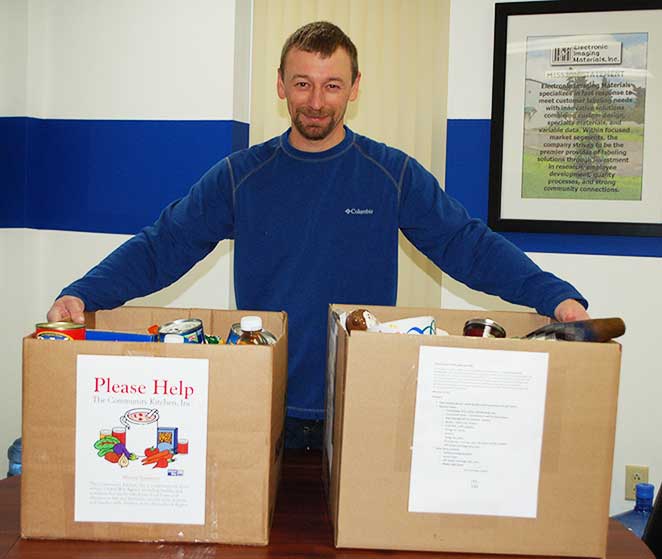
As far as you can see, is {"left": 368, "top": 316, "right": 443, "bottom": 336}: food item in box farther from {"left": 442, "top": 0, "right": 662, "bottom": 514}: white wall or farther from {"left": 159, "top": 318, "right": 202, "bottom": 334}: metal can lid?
{"left": 442, "top": 0, "right": 662, "bottom": 514}: white wall

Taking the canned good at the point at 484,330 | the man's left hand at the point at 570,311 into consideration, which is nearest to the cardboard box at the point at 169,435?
the canned good at the point at 484,330

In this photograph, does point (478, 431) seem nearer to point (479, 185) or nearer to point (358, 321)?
point (358, 321)

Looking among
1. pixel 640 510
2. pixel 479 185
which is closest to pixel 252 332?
pixel 479 185

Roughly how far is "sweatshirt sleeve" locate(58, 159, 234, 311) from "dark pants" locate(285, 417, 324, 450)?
1.33 feet

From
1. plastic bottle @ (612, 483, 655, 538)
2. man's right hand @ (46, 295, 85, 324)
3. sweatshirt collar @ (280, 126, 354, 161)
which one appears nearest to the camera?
man's right hand @ (46, 295, 85, 324)

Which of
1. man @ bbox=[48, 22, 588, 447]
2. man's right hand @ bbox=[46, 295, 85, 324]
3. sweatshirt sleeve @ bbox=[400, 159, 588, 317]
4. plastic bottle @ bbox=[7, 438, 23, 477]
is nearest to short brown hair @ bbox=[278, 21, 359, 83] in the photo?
man @ bbox=[48, 22, 588, 447]

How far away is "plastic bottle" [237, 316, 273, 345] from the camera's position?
1036 mm

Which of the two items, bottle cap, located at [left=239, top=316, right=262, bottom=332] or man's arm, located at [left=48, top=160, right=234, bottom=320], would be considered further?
man's arm, located at [left=48, top=160, right=234, bottom=320]

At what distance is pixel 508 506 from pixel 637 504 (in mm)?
2035

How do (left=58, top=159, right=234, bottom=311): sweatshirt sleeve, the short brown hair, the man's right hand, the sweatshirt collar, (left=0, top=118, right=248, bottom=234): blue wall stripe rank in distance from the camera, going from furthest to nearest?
(left=0, top=118, right=248, bottom=234): blue wall stripe → the sweatshirt collar → the short brown hair → (left=58, top=159, right=234, bottom=311): sweatshirt sleeve → the man's right hand

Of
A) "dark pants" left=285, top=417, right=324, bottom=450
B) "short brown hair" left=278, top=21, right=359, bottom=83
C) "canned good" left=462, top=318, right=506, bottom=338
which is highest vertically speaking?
"short brown hair" left=278, top=21, right=359, bottom=83

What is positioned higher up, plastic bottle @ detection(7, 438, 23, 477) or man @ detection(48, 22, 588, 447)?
man @ detection(48, 22, 588, 447)

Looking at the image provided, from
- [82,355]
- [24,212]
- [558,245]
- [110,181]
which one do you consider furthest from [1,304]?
[82,355]

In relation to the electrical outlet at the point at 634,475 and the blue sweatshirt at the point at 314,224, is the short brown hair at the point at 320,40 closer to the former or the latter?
the blue sweatshirt at the point at 314,224
